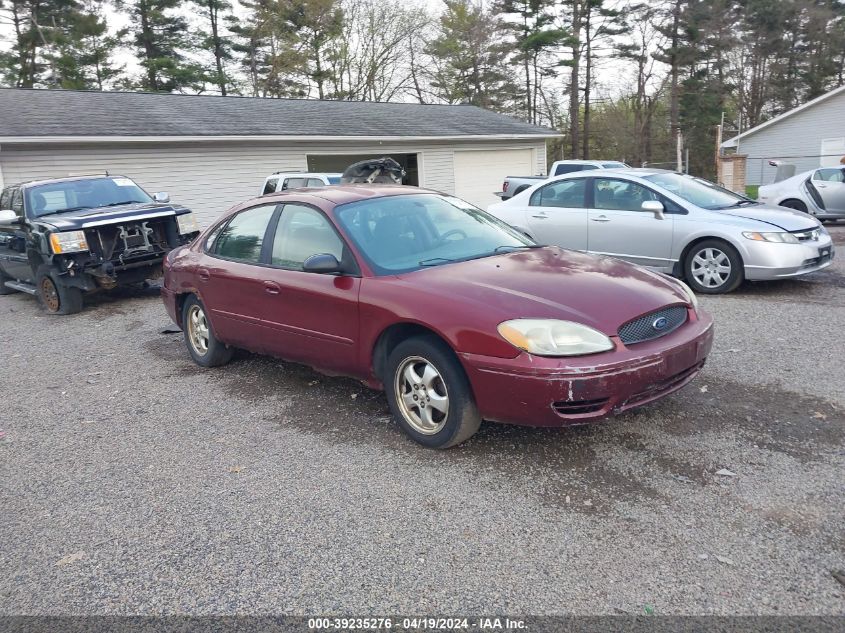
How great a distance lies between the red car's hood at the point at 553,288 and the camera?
11.9ft

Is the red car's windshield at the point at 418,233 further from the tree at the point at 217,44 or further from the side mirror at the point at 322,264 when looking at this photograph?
the tree at the point at 217,44

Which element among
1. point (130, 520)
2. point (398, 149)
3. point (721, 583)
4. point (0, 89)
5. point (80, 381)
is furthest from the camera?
point (398, 149)

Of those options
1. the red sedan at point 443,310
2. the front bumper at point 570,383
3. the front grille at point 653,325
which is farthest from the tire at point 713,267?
the front bumper at point 570,383

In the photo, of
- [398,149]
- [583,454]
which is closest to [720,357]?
[583,454]

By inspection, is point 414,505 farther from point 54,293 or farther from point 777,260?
point 54,293

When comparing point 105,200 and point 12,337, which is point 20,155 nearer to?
point 105,200

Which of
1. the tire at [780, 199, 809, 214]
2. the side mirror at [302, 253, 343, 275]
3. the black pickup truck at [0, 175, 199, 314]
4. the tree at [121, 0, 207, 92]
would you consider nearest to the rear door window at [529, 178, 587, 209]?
the black pickup truck at [0, 175, 199, 314]

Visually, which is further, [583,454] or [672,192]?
[672,192]

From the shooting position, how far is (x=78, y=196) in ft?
31.5

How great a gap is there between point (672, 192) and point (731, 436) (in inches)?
191

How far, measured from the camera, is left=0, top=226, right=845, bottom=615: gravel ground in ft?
8.92

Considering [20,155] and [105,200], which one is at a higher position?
[20,155]

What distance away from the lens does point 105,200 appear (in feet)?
31.8

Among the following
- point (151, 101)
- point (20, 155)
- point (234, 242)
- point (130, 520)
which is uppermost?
point (151, 101)
